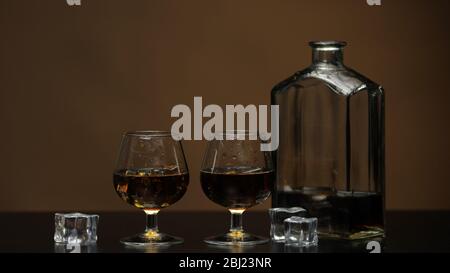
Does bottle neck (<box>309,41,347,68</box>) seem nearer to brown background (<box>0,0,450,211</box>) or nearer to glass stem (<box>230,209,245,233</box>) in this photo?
glass stem (<box>230,209,245,233</box>)

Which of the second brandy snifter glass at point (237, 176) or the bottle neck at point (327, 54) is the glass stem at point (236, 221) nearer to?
the second brandy snifter glass at point (237, 176)

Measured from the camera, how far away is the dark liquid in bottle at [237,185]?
1202mm

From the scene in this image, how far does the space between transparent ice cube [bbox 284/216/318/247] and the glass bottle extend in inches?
3.3

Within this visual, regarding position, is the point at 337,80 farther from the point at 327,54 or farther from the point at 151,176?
the point at 151,176

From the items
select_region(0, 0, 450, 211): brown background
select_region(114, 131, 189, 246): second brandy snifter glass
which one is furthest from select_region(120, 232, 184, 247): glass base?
select_region(0, 0, 450, 211): brown background

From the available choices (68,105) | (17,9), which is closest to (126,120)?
(68,105)

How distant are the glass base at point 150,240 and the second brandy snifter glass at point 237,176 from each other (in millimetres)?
46

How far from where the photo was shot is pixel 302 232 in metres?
1.19

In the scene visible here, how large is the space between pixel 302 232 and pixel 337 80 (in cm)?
24

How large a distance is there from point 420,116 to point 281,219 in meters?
1.84

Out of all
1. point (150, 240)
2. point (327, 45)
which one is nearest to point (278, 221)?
point (150, 240)
